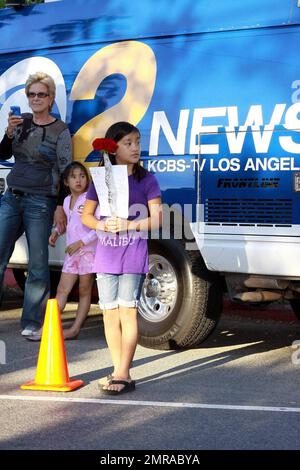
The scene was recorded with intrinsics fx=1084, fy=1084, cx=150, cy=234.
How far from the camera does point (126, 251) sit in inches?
267

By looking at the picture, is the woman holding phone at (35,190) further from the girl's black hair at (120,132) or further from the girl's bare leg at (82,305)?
the girl's black hair at (120,132)

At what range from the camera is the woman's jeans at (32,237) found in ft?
29.0

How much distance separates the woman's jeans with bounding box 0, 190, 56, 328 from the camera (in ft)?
29.0

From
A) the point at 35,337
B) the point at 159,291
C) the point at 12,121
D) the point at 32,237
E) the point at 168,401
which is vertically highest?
the point at 12,121

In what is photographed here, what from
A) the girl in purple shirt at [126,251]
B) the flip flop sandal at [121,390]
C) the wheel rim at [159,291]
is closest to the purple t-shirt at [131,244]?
the girl in purple shirt at [126,251]

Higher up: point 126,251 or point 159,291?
point 126,251

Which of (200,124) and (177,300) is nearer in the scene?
(200,124)

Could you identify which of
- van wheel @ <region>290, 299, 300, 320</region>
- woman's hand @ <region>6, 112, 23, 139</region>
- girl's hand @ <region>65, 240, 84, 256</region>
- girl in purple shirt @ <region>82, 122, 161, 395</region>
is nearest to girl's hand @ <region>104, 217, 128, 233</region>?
girl in purple shirt @ <region>82, 122, 161, 395</region>

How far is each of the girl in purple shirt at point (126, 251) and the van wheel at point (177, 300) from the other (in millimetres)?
1412

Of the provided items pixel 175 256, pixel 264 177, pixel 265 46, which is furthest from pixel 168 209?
pixel 265 46

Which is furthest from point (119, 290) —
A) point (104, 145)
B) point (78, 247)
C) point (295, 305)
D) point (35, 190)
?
point (295, 305)

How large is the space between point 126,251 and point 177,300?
1.62 m

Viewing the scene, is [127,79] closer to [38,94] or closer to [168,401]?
[38,94]

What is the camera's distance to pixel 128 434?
221 inches
